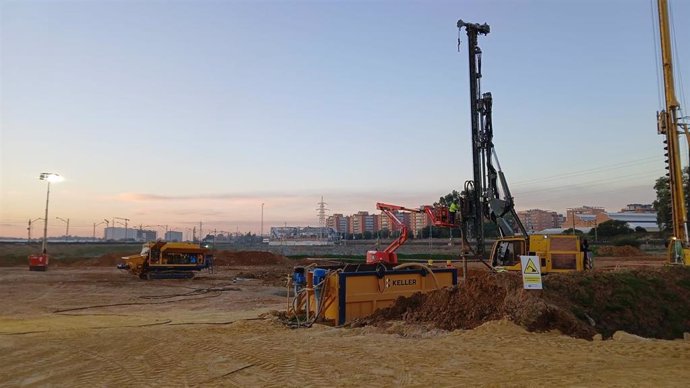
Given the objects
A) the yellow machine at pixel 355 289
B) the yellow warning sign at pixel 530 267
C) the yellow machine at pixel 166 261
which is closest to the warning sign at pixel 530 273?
the yellow warning sign at pixel 530 267

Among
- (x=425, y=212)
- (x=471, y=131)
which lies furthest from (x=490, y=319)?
(x=471, y=131)

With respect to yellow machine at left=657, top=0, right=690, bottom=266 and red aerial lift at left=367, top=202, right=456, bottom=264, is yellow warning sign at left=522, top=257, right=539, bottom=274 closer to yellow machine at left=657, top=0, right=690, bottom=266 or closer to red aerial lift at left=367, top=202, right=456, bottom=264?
red aerial lift at left=367, top=202, right=456, bottom=264

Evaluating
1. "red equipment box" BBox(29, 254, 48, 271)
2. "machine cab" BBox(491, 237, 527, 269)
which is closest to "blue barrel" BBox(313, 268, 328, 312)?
"machine cab" BBox(491, 237, 527, 269)

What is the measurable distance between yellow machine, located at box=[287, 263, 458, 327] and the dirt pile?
24.0 inches

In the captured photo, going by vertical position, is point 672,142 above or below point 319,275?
above

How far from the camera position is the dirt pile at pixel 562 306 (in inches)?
403

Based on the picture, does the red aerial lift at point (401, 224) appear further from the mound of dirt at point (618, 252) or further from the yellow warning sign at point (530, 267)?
the mound of dirt at point (618, 252)

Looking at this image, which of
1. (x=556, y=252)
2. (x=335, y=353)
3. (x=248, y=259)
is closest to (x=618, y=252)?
(x=248, y=259)

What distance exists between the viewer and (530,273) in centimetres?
1059

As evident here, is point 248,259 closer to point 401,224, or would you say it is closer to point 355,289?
point 401,224

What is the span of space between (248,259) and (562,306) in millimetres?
49364

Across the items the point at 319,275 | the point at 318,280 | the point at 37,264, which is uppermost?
the point at 319,275

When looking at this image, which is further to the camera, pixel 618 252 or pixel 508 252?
pixel 618 252

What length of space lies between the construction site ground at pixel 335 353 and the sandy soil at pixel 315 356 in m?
0.02
